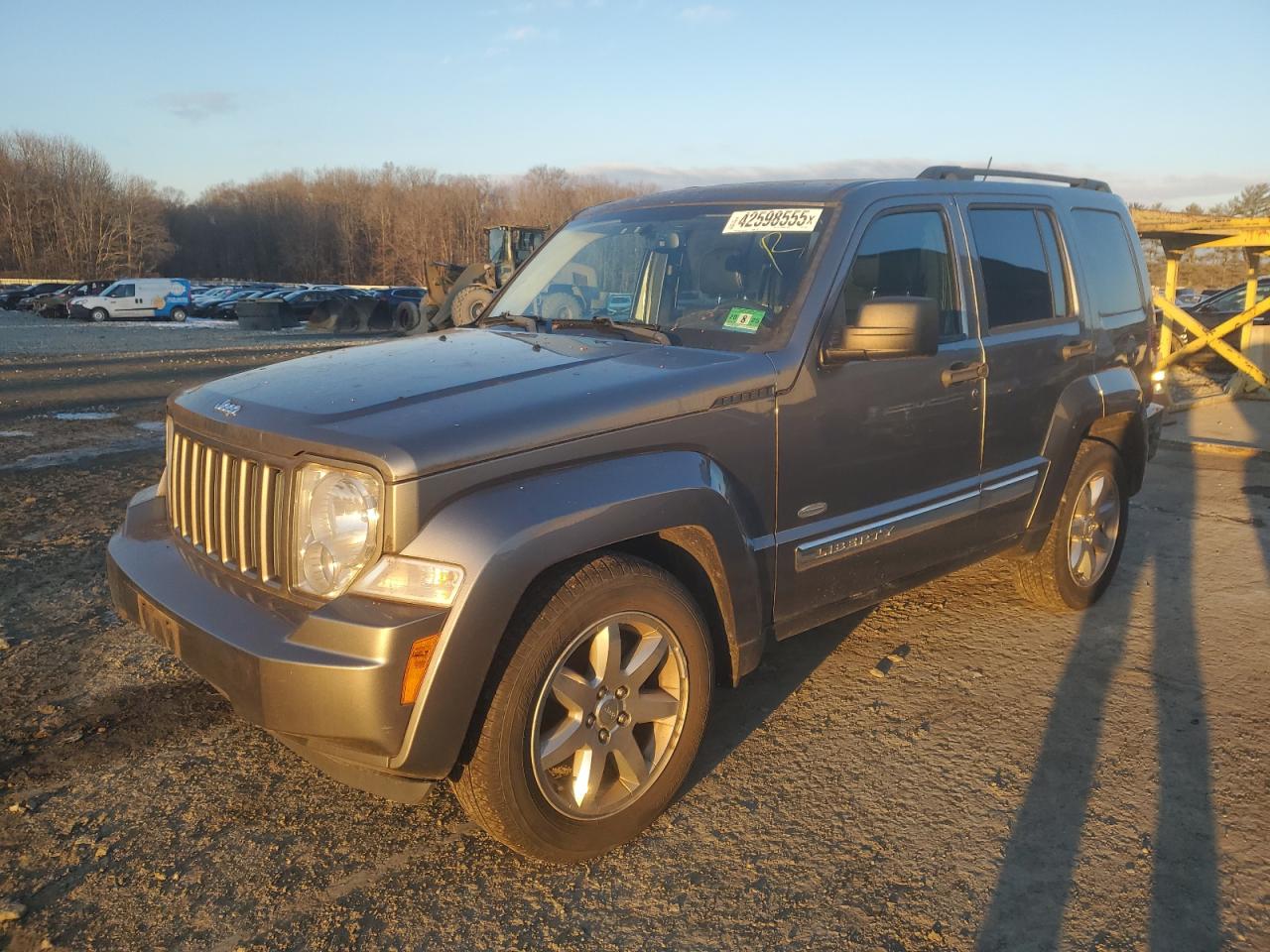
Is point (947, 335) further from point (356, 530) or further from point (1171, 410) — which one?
point (1171, 410)

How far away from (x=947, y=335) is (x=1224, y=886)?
2141mm

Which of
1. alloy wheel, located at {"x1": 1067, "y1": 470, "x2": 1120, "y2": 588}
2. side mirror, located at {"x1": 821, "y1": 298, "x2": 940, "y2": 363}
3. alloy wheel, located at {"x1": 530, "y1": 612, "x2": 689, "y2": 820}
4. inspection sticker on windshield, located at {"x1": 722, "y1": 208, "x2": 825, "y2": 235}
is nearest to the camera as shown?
alloy wheel, located at {"x1": 530, "y1": 612, "x2": 689, "y2": 820}

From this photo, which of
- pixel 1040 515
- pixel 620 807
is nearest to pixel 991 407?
pixel 1040 515

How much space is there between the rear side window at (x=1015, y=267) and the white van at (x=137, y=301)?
3956cm

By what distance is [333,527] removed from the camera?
2.51 meters

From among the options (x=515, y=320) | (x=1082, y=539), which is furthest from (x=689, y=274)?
(x=1082, y=539)

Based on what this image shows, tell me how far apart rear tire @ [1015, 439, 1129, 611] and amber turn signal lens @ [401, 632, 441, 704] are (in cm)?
339

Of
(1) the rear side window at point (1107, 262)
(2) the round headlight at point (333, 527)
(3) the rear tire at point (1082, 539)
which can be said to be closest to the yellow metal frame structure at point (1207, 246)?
(1) the rear side window at point (1107, 262)

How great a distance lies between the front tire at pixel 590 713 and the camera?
8.37 ft

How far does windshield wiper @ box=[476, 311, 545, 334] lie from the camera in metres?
3.92

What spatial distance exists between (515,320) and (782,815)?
2.25m

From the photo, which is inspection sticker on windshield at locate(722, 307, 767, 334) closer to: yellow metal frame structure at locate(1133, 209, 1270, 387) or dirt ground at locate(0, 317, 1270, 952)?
dirt ground at locate(0, 317, 1270, 952)

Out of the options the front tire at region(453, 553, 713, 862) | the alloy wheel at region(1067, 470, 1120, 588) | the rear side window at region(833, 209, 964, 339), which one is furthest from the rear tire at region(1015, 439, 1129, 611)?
the front tire at region(453, 553, 713, 862)

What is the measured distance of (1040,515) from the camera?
4484 millimetres
